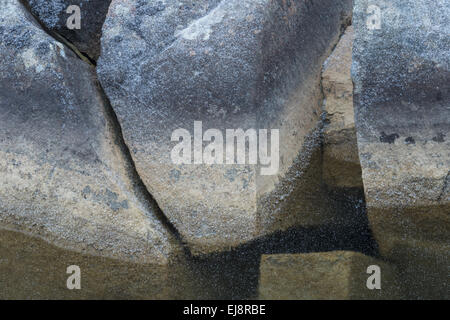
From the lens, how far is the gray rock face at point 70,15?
4.87ft

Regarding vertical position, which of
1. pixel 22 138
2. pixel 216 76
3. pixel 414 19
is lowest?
pixel 22 138

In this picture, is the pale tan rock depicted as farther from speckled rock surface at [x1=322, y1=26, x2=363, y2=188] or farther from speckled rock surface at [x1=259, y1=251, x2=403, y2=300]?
speckled rock surface at [x1=322, y1=26, x2=363, y2=188]

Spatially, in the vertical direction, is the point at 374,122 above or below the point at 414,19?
below

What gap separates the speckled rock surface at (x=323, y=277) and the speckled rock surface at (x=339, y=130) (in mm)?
192

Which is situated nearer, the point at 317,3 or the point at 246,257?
the point at 246,257

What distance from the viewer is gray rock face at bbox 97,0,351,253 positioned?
1.37 meters

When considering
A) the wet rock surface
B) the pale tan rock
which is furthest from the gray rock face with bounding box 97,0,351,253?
the pale tan rock

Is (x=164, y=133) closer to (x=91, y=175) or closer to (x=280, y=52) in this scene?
(x=91, y=175)

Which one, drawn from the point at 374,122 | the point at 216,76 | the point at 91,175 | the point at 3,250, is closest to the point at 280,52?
the point at 216,76

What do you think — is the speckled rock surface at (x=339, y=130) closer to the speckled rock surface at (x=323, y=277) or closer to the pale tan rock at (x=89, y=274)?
the speckled rock surface at (x=323, y=277)

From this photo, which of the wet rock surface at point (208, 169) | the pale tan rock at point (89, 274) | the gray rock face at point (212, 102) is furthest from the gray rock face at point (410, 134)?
the pale tan rock at point (89, 274)

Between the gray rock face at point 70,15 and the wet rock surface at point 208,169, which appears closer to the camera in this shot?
the wet rock surface at point 208,169

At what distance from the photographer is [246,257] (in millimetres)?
1397

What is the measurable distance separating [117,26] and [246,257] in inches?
25.5
